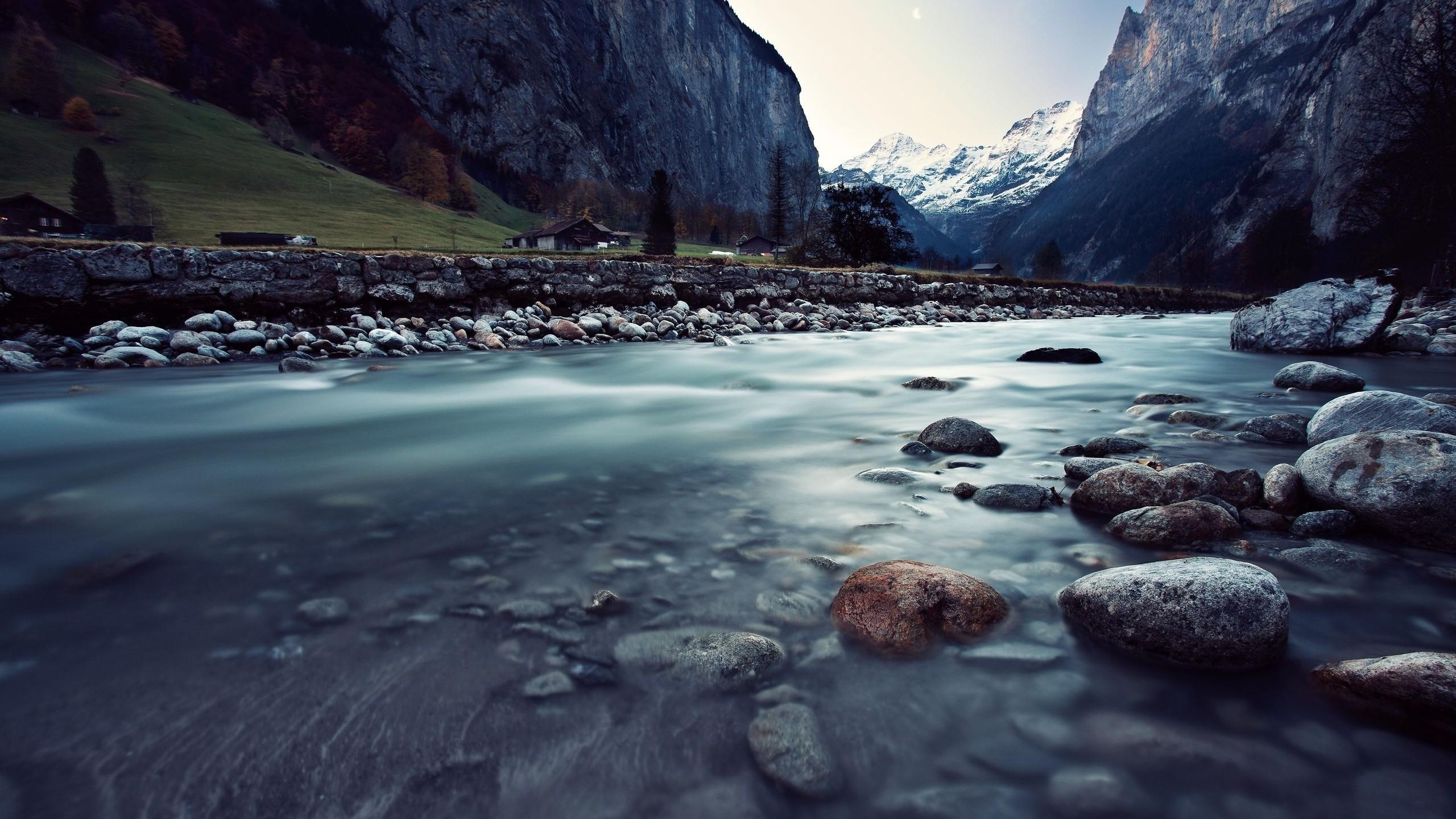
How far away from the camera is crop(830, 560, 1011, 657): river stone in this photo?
204 cm

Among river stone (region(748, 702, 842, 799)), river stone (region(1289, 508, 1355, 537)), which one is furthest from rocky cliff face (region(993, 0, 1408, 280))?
river stone (region(748, 702, 842, 799))

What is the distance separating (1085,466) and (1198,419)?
92.9 inches

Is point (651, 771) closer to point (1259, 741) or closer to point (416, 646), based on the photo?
point (416, 646)

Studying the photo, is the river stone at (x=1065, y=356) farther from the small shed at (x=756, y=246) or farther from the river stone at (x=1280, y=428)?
the small shed at (x=756, y=246)

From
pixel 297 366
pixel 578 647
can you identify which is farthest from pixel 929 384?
pixel 297 366

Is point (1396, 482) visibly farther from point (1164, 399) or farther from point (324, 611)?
point (324, 611)

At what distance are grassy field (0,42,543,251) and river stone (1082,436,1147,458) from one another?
36.6 meters

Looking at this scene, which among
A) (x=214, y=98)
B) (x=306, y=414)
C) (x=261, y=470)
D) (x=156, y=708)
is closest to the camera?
(x=156, y=708)

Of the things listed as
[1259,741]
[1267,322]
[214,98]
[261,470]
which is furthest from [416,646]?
[214,98]

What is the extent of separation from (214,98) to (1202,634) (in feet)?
374

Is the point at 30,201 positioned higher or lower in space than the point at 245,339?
higher

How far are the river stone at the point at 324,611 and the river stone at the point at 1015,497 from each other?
118 inches

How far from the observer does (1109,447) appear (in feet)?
13.6

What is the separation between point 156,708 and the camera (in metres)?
1.75
